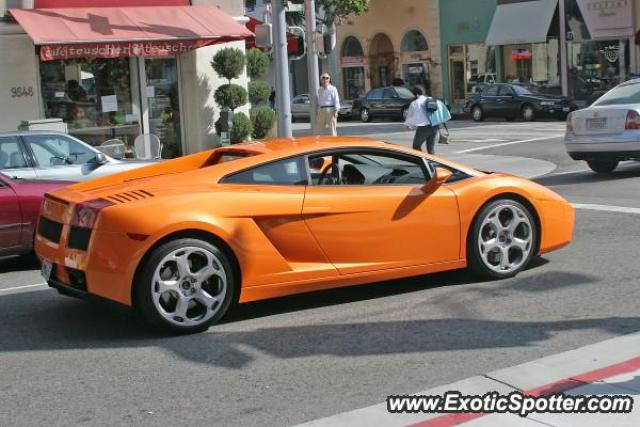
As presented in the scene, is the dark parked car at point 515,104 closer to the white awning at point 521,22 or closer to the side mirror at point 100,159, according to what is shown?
the white awning at point 521,22

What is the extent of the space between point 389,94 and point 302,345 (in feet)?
111

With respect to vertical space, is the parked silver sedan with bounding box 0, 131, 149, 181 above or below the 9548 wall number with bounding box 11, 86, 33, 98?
below

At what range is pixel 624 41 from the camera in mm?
37719

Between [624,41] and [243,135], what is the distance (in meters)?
22.4

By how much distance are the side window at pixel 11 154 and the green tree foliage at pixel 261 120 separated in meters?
10.9

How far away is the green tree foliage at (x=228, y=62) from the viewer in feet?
68.1

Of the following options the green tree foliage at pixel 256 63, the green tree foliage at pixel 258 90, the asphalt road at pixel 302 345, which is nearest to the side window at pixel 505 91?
the green tree foliage at pixel 256 63

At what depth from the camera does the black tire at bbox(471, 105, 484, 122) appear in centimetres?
3609

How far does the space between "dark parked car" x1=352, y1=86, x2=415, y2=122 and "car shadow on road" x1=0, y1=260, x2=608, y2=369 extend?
3171 cm

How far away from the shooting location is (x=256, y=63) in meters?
22.1

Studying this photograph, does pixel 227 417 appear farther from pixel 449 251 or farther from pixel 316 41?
pixel 316 41

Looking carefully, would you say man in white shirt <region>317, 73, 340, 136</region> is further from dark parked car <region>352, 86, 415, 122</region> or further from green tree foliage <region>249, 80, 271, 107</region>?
dark parked car <region>352, 86, 415, 122</region>

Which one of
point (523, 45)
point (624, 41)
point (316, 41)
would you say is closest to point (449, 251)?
point (316, 41)

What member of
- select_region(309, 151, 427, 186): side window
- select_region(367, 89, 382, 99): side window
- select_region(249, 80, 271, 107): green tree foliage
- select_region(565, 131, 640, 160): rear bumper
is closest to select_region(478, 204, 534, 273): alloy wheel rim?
select_region(309, 151, 427, 186): side window
